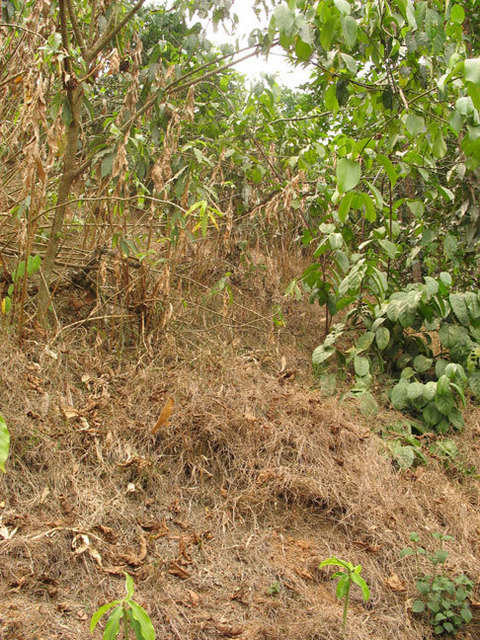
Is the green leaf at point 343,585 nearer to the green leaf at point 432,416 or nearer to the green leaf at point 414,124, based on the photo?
the green leaf at point 432,416

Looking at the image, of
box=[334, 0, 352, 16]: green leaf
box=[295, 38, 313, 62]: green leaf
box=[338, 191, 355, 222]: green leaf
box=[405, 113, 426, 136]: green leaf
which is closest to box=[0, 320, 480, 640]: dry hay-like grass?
box=[338, 191, 355, 222]: green leaf

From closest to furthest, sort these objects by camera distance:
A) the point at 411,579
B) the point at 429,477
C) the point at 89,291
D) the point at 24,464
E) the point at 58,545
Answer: the point at 58,545 → the point at 411,579 → the point at 24,464 → the point at 429,477 → the point at 89,291

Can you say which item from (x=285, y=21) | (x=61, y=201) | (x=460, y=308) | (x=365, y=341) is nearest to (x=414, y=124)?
(x=285, y=21)

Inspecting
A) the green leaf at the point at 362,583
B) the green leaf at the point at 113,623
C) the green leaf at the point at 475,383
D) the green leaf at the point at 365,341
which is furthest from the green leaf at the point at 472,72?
the green leaf at the point at 475,383

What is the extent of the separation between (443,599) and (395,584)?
0.17 metres

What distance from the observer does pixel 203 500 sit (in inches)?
96.3

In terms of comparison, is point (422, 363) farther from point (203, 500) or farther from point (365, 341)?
point (203, 500)

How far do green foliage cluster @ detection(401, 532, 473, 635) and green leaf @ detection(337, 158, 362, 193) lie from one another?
4.51 feet

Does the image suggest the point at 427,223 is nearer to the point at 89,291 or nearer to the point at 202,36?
the point at 202,36

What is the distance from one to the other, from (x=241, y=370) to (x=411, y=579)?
57.2 inches

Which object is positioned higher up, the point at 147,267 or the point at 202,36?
the point at 202,36

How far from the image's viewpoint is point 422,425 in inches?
125

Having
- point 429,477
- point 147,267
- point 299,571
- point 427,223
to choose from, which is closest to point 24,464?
point 299,571

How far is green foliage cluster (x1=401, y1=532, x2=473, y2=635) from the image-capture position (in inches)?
75.9
